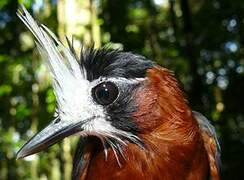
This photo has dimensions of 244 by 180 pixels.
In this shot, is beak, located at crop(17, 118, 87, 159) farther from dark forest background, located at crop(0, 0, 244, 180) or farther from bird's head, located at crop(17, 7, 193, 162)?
dark forest background, located at crop(0, 0, 244, 180)

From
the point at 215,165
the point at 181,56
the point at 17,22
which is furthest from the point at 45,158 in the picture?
the point at 215,165

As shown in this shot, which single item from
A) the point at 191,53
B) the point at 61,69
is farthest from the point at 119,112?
the point at 191,53

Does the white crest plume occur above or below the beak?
above

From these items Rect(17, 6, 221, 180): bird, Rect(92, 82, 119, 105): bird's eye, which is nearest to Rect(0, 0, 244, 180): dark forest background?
Rect(17, 6, 221, 180): bird

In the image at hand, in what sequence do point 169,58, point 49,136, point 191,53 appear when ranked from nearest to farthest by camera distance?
point 49,136, point 191,53, point 169,58

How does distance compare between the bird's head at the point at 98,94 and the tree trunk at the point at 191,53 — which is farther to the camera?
the tree trunk at the point at 191,53

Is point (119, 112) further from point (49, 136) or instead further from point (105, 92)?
point (49, 136)

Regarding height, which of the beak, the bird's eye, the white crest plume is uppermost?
the white crest plume

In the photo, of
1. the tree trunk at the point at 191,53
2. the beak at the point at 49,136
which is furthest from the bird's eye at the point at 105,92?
the tree trunk at the point at 191,53

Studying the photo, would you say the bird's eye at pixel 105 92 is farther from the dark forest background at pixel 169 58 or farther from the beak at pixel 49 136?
the dark forest background at pixel 169 58
